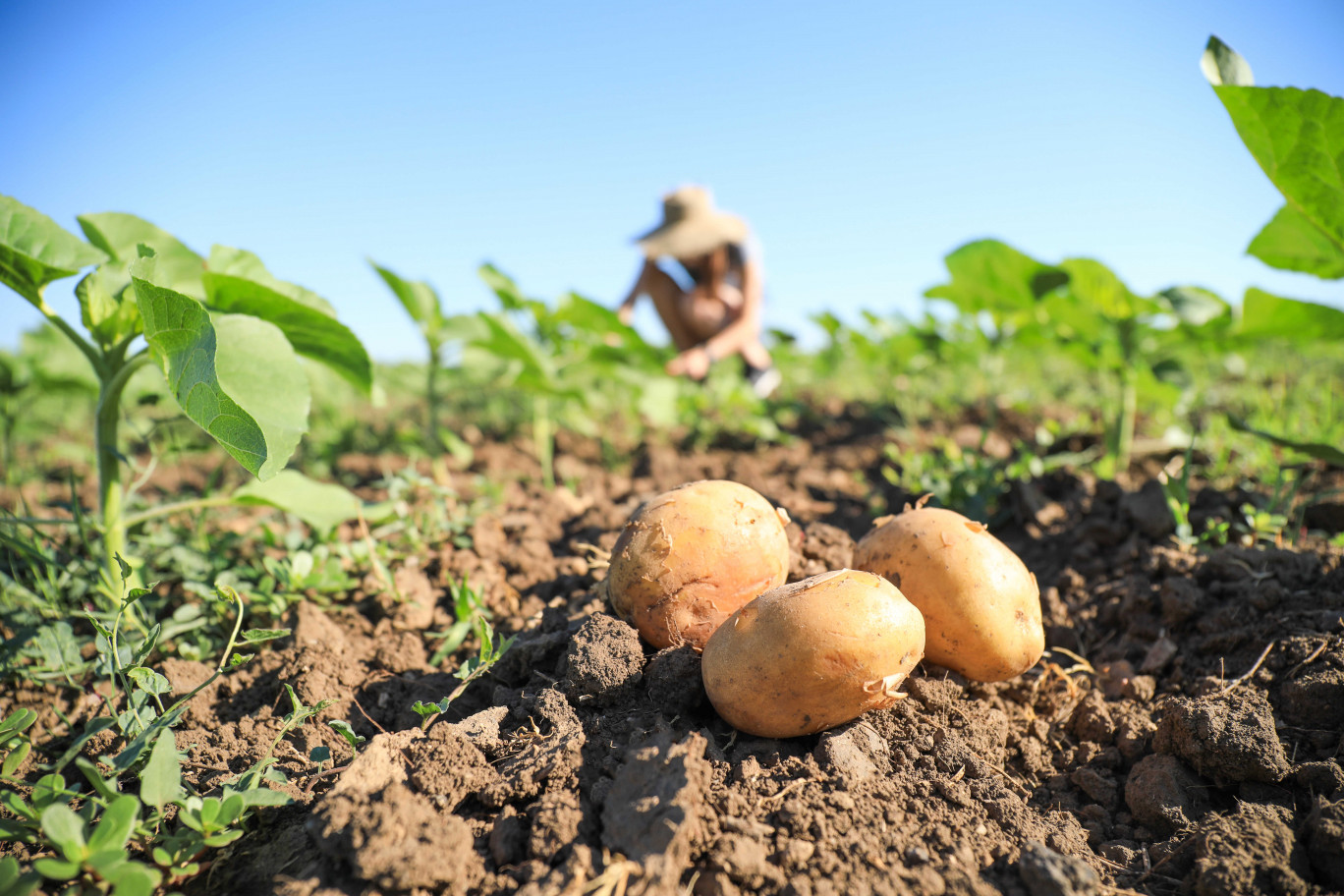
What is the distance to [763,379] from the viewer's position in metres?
6.82

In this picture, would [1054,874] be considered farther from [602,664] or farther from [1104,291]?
[1104,291]

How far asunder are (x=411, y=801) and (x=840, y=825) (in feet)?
2.39

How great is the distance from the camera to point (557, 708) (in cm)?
145

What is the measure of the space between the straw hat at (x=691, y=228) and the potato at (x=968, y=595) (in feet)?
16.6

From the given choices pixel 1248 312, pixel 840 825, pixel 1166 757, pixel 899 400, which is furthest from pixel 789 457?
pixel 840 825

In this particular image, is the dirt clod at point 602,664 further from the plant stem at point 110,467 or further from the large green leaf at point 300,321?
the plant stem at point 110,467

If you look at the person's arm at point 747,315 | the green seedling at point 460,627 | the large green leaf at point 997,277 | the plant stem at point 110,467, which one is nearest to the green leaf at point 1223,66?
the large green leaf at point 997,277

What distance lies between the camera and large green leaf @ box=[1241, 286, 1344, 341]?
2.73 m

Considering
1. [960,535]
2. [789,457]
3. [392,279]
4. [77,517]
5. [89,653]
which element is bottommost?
[789,457]

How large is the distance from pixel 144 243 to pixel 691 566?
1.75 metres

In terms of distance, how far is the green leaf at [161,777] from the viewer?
1.15 m

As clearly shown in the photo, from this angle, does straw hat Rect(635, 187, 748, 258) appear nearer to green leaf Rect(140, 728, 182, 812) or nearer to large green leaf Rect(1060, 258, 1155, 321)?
large green leaf Rect(1060, 258, 1155, 321)

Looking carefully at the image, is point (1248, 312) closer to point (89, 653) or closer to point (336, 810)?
point (336, 810)

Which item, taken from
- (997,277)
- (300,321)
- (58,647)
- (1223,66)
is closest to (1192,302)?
(997,277)
